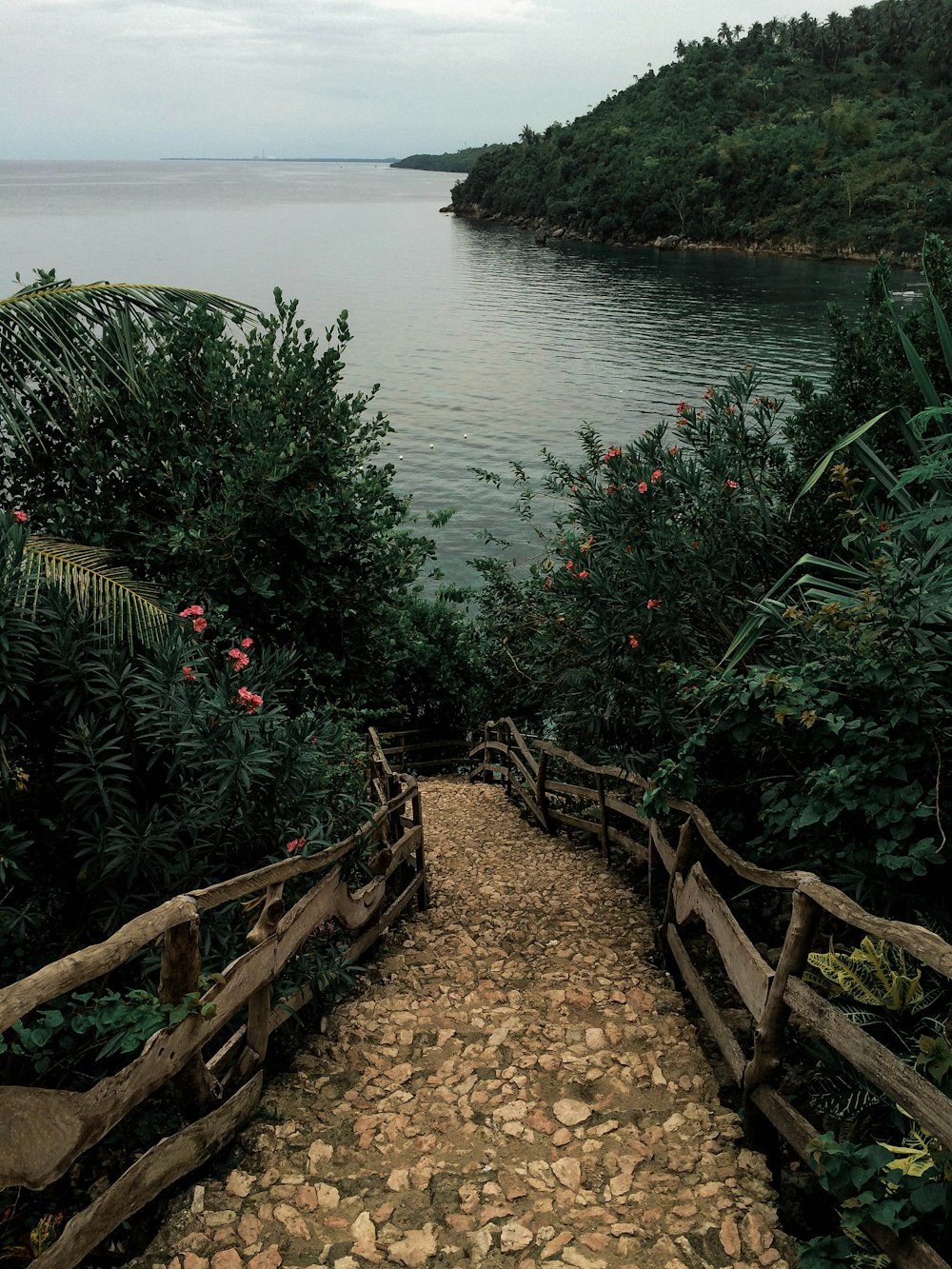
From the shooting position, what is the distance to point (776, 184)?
286 ft

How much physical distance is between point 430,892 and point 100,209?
6661 inches

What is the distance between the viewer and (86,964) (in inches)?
106

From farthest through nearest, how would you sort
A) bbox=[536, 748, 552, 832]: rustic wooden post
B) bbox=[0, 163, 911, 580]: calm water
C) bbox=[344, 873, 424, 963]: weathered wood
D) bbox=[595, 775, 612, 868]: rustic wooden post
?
bbox=[0, 163, 911, 580]: calm water, bbox=[536, 748, 552, 832]: rustic wooden post, bbox=[595, 775, 612, 868]: rustic wooden post, bbox=[344, 873, 424, 963]: weathered wood

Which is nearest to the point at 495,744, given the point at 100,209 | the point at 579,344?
the point at 579,344

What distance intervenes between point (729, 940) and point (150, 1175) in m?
2.52

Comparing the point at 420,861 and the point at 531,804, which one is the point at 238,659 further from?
the point at 531,804

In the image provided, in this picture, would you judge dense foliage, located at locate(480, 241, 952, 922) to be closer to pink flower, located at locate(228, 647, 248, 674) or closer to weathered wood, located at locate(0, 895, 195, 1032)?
pink flower, located at locate(228, 647, 248, 674)

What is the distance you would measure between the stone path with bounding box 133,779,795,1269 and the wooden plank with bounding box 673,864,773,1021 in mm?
593

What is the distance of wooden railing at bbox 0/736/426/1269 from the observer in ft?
8.63

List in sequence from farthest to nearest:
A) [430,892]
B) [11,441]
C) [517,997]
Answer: [430,892], [11,441], [517,997]

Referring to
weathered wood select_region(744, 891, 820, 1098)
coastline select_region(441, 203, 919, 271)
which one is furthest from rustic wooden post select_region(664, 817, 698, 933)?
coastline select_region(441, 203, 919, 271)

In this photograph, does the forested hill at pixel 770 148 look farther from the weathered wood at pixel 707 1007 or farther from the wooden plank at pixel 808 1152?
the wooden plank at pixel 808 1152

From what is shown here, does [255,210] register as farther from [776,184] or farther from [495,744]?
[495,744]

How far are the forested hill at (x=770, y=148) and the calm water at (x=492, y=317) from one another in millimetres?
5825
